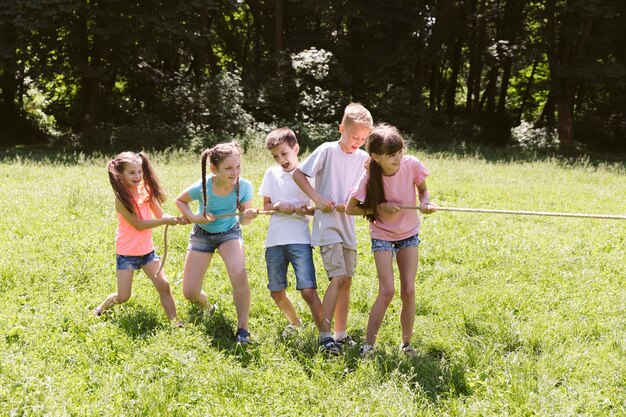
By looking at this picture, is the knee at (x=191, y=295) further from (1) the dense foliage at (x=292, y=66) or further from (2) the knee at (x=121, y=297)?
(1) the dense foliage at (x=292, y=66)

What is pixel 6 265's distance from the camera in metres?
5.97

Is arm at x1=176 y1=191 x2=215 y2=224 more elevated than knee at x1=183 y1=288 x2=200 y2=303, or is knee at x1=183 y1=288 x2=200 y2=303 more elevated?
arm at x1=176 y1=191 x2=215 y2=224

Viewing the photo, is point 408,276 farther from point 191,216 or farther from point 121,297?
point 121,297

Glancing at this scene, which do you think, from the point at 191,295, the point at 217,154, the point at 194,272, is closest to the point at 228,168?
the point at 217,154

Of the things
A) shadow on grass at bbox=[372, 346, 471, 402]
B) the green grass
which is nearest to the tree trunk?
the green grass

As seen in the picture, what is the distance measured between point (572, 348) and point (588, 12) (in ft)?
64.2

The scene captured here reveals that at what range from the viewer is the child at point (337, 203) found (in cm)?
455

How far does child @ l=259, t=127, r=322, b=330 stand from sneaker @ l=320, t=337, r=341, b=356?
24 centimetres

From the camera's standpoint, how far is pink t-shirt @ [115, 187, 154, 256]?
5.04m

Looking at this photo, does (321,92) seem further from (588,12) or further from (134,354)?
(134,354)

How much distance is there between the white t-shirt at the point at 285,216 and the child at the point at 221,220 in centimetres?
22

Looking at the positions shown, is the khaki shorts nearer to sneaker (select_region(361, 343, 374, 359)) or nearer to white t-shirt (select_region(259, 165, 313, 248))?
white t-shirt (select_region(259, 165, 313, 248))

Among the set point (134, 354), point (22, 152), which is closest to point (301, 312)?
point (134, 354)

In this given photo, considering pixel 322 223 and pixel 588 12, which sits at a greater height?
pixel 588 12
